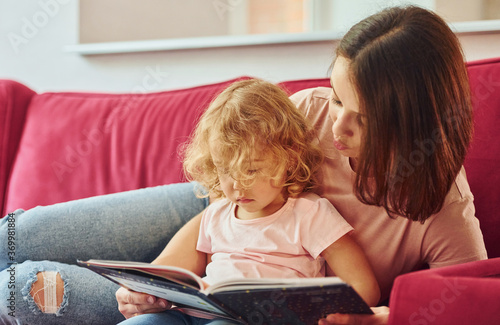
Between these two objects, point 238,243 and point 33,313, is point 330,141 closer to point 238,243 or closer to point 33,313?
point 238,243

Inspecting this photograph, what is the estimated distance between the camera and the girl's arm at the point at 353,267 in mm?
1099

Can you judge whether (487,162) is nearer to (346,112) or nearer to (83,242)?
(346,112)

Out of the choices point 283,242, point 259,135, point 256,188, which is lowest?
point 283,242

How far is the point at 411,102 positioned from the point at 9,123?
1.39 meters

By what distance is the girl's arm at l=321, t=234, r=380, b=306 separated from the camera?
1099 mm

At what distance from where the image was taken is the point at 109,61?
2346mm

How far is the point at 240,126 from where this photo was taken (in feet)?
3.89

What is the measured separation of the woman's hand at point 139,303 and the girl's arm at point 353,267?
33cm

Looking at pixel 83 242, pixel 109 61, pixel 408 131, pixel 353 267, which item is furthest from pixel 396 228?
pixel 109 61

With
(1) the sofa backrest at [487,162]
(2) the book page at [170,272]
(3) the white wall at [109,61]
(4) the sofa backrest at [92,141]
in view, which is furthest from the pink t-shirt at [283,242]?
(3) the white wall at [109,61]

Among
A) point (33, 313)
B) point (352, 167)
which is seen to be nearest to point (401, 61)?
point (352, 167)

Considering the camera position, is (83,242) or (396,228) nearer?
(396,228)

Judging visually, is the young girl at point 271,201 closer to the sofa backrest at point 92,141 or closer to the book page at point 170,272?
the book page at point 170,272

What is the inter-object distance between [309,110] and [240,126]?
214mm
